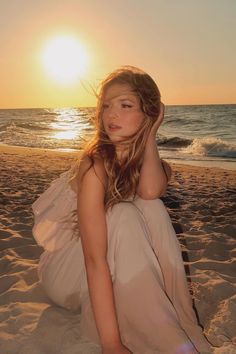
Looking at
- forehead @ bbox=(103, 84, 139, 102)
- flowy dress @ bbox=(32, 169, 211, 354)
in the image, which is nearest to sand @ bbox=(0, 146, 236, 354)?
flowy dress @ bbox=(32, 169, 211, 354)

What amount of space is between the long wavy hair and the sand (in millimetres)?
1003

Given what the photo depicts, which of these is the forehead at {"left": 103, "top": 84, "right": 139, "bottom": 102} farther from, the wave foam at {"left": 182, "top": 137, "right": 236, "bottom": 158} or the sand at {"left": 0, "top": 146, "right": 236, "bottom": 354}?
the wave foam at {"left": 182, "top": 137, "right": 236, "bottom": 158}

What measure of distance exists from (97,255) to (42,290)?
3.88 feet

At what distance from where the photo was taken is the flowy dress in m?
2.21

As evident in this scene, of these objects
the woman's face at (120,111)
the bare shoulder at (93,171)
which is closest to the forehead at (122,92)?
the woman's face at (120,111)

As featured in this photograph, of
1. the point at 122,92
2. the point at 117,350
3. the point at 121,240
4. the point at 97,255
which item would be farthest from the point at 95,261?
the point at 122,92

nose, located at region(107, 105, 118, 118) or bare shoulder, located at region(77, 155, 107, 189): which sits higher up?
nose, located at region(107, 105, 118, 118)

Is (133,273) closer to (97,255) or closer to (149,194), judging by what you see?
(97,255)

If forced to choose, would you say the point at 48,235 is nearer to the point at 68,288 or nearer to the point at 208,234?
the point at 68,288

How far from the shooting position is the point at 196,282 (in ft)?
11.1

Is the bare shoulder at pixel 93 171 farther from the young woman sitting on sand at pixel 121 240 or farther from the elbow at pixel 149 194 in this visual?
the elbow at pixel 149 194

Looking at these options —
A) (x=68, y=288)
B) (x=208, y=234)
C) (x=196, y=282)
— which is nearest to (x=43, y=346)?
(x=68, y=288)

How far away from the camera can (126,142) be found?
257 cm

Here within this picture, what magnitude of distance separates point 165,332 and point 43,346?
31.6 inches
